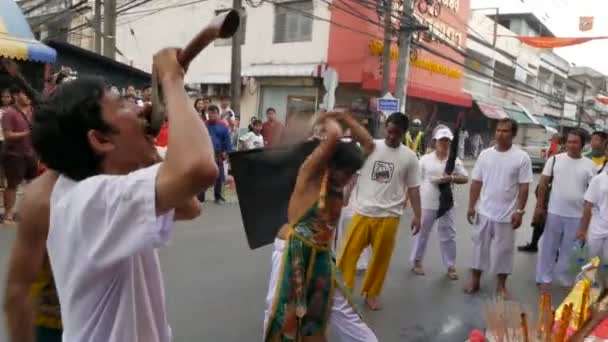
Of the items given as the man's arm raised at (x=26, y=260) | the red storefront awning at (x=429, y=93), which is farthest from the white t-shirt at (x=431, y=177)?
A: the red storefront awning at (x=429, y=93)

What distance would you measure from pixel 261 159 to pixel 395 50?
15.8 m

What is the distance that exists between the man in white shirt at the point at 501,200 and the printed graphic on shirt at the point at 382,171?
1.10 metres

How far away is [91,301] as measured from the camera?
1.25m

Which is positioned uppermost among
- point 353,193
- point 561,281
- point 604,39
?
point 604,39

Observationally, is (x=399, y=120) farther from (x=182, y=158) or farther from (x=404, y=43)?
(x=404, y=43)

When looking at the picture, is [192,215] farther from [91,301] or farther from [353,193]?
[353,193]

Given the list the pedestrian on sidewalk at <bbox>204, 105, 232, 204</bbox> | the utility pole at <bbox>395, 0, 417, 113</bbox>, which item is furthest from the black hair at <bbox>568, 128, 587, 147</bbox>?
the utility pole at <bbox>395, 0, 417, 113</bbox>

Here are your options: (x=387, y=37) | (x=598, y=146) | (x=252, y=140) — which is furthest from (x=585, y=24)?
(x=598, y=146)

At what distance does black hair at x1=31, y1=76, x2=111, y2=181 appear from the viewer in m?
1.25

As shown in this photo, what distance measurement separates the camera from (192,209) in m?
1.54

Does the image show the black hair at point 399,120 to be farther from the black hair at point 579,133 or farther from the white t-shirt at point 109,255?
the white t-shirt at point 109,255

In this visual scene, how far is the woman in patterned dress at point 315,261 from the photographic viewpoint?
9.17 feet

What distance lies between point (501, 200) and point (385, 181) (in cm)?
121

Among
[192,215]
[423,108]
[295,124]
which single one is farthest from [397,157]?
[423,108]
